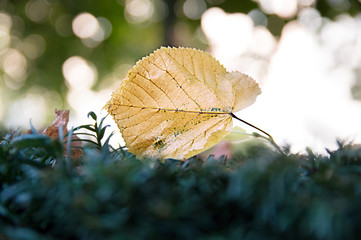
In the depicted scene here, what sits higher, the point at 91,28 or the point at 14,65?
the point at 91,28

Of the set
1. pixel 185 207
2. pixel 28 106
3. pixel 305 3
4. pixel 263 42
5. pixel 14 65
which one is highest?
pixel 305 3

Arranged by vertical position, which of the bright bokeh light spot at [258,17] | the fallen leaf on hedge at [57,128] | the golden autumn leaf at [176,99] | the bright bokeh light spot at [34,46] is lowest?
the fallen leaf on hedge at [57,128]

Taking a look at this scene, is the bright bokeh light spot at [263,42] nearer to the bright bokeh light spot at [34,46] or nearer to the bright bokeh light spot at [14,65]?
the bright bokeh light spot at [34,46]

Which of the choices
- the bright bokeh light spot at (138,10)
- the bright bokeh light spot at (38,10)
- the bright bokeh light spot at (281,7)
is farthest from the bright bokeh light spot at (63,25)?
the bright bokeh light spot at (281,7)

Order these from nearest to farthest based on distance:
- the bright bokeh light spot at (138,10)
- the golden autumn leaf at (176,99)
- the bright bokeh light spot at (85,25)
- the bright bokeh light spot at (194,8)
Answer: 1. the golden autumn leaf at (176,99)
2. the bright bokeh light spot at (194,8)
3. the bright bokeh light spot at (85,25)
4. the bright bokeh light spot at (138,10)

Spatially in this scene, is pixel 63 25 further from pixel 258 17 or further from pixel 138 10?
pixel 258 17

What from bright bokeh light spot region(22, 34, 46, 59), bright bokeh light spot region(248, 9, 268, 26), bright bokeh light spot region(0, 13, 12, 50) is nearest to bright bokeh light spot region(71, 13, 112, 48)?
bright bokeh light spot region(22, 34, 46, 59)

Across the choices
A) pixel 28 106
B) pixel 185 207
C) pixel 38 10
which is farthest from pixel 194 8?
pixel 185 207
